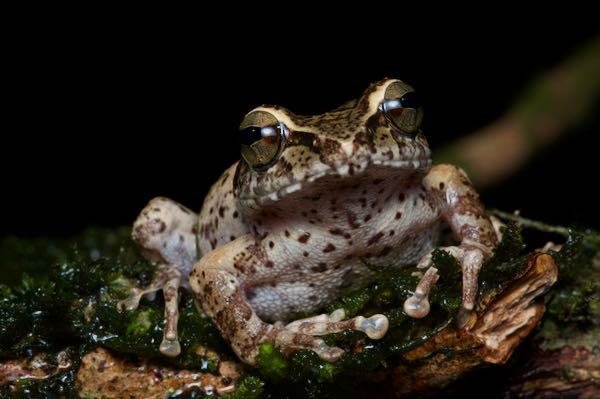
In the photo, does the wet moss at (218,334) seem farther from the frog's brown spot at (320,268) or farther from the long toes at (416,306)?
the frog's brown spot at (320,268)

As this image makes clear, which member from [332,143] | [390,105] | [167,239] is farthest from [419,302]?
[167,239]

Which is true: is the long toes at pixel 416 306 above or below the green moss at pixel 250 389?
above

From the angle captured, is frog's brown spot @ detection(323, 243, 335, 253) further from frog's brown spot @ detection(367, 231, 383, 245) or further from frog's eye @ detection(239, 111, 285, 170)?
frog's eye @ detection(239, 111, 285, 170)

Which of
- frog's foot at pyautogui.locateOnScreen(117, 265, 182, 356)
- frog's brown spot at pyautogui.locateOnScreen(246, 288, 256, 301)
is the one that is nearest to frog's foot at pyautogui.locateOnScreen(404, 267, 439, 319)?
frog's brown spot at pyautogui.locateOnScreen(246, 288, 256, 301)

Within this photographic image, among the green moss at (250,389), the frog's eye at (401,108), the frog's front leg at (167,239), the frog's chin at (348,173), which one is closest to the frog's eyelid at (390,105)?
the frog's eye at (401,108)

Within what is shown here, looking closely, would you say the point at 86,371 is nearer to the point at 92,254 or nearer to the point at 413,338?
the point at 413,338

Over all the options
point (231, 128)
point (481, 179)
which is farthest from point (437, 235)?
point (231, 128)

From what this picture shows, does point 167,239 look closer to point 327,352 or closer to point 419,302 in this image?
point 327,352

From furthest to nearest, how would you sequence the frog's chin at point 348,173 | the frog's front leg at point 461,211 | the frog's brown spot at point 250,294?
the frog's brown spot at point 250,294
the frog's front leg at point 461,211
the frog's chin at point 348,173
